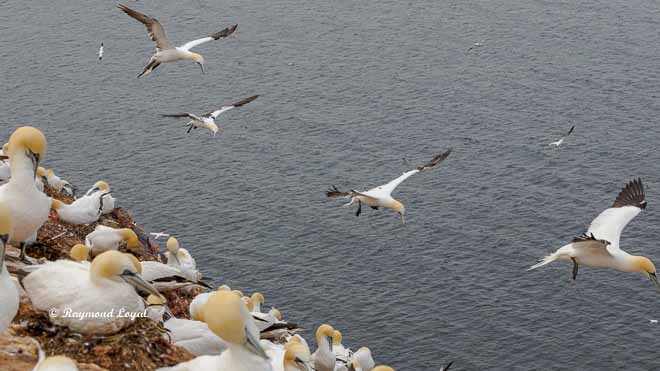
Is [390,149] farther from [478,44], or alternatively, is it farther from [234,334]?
[234,334]

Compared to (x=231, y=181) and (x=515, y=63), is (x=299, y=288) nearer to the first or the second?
(x=231, y=181)

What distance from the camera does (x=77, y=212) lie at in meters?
20.5

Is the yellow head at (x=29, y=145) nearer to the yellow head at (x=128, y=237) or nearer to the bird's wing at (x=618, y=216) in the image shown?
the yellow head at (x=128, y=237)

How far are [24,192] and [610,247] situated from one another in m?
15.3

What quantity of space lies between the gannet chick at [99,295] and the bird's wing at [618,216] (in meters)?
15.8

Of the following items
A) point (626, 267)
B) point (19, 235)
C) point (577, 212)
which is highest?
point (19, 235)

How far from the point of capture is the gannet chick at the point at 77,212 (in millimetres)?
20328

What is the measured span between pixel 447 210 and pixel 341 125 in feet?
32.0

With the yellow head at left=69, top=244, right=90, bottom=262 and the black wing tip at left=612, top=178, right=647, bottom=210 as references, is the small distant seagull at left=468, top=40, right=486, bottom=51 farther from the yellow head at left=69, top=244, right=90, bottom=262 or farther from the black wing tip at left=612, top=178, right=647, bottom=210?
the yellow head at left=69, top=244, right=90, bottom=262

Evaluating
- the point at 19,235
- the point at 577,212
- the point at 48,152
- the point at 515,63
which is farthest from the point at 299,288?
the point at 19,235

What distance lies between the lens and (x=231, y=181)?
47.3 m

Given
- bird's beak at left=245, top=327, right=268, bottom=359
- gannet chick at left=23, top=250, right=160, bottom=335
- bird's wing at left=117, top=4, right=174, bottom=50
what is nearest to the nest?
gannet chick at left=23, top=250, right=160, bottom=335

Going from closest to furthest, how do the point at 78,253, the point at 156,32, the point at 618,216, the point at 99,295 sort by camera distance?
the point at 99,295 → the point at 78,253 → the point at 618,216 → the point at 156,32

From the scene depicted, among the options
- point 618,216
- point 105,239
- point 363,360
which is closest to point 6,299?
point 105,239
